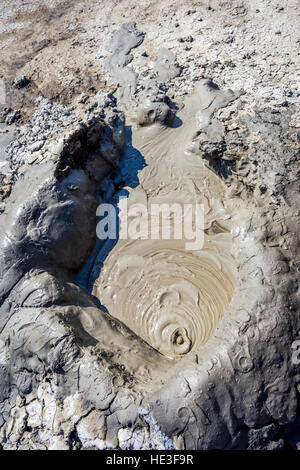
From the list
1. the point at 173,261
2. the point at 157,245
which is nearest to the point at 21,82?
the point at 157,245

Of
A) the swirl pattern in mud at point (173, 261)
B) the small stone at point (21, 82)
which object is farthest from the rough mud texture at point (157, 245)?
the small stone at point (21, 82)

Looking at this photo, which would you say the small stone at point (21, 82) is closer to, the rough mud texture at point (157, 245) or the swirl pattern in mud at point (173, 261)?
the rough mud texture at point (157, 245)

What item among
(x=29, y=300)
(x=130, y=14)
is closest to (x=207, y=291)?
(x=29, y=300)

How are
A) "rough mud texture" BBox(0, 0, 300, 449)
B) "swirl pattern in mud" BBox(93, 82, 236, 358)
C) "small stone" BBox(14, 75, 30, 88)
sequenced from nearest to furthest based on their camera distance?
"rough mud texture" BBox(0, 0, 300, 449), "swirl pattern in mud" BBox(93, 82, 236, 358), "small stone" BBox(14, 75, 30, 88)

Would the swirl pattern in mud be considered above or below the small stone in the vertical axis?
below

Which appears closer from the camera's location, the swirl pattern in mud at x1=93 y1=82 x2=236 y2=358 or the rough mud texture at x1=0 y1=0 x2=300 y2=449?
the rough mud texture at x1=0 y1=0 x2=300 y2=449

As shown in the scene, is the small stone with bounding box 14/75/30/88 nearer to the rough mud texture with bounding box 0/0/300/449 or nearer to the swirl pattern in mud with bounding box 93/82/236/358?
the rough mud texture with bounding box 0/0/300/449

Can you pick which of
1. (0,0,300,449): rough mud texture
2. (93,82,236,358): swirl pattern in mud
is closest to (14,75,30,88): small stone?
(0,0,300,449): rough mud texture
